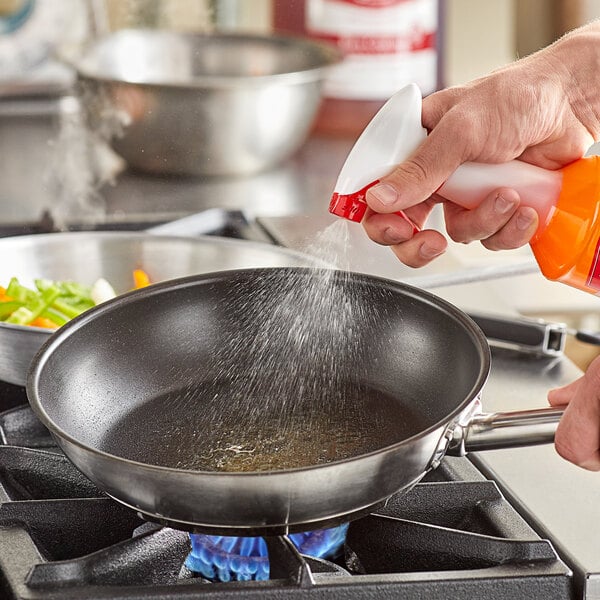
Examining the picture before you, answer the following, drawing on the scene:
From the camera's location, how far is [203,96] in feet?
4.94

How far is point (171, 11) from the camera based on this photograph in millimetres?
1998

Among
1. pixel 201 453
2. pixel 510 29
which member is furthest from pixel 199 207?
pixel 510 29

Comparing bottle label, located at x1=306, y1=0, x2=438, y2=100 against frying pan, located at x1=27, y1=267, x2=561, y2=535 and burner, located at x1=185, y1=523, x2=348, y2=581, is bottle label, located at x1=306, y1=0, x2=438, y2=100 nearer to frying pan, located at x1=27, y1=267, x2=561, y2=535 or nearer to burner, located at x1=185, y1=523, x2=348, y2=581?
frying pan, located at x1=27, y1=267, x2=561, y2=535

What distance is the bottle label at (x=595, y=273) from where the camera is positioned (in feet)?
2.68

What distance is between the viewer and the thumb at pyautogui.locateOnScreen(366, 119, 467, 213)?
811 mm

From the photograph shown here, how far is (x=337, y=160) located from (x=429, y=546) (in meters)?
1.13

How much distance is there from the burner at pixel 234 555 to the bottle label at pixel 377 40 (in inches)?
44.9

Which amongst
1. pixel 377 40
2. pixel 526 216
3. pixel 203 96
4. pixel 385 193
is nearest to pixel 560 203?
pixel 526 216

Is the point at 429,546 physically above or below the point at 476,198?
below


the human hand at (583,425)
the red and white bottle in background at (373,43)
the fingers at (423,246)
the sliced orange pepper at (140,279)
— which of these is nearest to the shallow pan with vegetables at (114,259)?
the sliced orange pepper at (140,279)

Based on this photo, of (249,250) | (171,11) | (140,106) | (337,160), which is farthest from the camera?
(171,11)

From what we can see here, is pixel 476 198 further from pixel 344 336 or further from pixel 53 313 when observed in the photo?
pixel 53 313

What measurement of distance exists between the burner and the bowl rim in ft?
2.87

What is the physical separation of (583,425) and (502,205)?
0.61 feet
